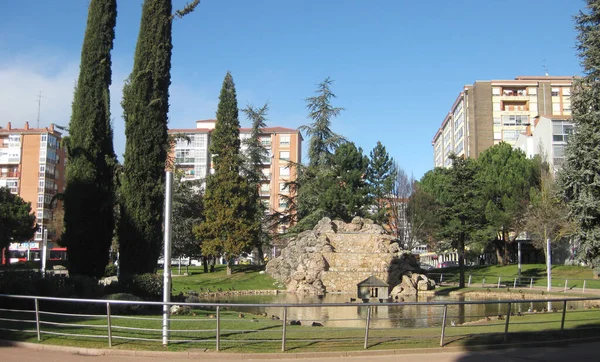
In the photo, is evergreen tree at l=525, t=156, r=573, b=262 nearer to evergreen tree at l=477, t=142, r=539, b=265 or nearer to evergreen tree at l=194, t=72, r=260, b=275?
evergreen tree at l=477, t=142, r=539, b=265

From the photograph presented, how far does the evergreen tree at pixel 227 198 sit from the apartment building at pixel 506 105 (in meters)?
50.6

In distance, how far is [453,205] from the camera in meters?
43.0

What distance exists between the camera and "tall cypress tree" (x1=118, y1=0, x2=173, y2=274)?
2211 cm

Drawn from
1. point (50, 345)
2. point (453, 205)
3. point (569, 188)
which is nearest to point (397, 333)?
point (50, 345)

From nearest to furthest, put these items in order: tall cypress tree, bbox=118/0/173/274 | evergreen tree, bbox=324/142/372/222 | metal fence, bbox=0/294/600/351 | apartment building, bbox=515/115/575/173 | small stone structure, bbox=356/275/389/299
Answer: metal fence, bbox=0/294/600/351 → tall cypress tree, bbox=118/0/173/274 → small stone structure, bbox=356/275/389/299 → evergreen tree, bbox=324/142/372/222 → apartment building, bbox=515/115/575/173

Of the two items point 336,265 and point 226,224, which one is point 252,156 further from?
point 336,265

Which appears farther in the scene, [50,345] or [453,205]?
[453,205]

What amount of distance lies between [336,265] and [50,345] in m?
31.6

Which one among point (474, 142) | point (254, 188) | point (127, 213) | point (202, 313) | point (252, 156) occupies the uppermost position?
point (474, 142)

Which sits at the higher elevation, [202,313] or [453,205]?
[453,205]

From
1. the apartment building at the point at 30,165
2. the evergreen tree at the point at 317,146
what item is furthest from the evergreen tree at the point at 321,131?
the apartment building at the point at 30,165

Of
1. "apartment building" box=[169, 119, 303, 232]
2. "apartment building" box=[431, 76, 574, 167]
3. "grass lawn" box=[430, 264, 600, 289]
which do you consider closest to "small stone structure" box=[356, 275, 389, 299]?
"grass lawn" box=[430, 264, 600, 289]

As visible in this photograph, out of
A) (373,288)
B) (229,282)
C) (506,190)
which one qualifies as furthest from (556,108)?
(373,288)

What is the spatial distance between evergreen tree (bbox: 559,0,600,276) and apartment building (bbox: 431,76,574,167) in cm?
6862
